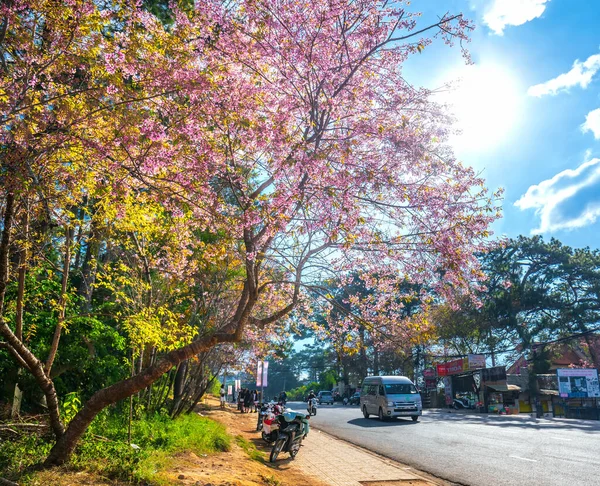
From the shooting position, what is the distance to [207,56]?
25.1 feet

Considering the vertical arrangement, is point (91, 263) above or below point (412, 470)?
above

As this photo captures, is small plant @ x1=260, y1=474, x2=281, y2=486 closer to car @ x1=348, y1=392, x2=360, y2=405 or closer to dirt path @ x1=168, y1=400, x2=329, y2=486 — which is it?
dirt path @ x1=168, y1=400, x2=329, y2=486

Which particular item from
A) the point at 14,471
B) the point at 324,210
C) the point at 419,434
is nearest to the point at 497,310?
the point at 419,434

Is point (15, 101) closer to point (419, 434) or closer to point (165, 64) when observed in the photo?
point (165, 64)

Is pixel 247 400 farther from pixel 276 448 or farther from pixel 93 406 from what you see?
pixel 93 406

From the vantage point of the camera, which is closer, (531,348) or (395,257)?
(395,257)

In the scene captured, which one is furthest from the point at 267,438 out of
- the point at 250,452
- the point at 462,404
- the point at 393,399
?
the point at 462,404

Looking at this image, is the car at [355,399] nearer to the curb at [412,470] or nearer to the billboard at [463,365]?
the billboard at [463,365]

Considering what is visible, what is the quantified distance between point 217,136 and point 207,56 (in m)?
1.27

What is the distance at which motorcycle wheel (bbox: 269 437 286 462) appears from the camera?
1102 centimetres

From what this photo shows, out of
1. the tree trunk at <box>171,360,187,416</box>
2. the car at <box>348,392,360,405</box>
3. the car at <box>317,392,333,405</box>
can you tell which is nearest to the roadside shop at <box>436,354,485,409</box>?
the car at <box>348,392,360,405</box>

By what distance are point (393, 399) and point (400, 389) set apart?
88 centimetres

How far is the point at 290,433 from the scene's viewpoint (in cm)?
1153

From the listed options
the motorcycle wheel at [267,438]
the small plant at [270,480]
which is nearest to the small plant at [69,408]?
the small plant at [270,480]
